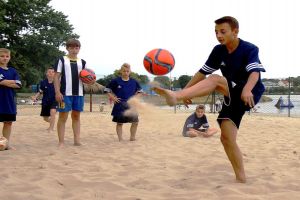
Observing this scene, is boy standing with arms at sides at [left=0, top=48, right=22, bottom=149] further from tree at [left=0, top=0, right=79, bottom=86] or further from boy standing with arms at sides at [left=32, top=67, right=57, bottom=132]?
tree at [left=0, top=0, right=79, bottom=86]

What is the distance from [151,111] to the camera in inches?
203

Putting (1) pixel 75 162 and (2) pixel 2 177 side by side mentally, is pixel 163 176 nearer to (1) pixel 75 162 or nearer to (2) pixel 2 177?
(1) pixel 75 162

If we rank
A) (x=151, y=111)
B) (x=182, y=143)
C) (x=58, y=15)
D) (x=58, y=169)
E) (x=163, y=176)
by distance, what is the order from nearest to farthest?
(x=163, y=176)
(x=58, y=169)
(x=151, y=111)
(x=182, y=143)
(x=58, y=15)

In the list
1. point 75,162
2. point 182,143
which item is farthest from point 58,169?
point 182,143

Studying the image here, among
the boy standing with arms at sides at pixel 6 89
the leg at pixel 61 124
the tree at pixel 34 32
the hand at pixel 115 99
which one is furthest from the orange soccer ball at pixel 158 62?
the tree at pixel 34 32

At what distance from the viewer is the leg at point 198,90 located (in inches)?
153

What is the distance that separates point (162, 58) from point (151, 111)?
0.83 metres

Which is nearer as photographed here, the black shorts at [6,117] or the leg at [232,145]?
the leg at [232,145]

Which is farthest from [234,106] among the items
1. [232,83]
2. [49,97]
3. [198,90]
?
[49,97]

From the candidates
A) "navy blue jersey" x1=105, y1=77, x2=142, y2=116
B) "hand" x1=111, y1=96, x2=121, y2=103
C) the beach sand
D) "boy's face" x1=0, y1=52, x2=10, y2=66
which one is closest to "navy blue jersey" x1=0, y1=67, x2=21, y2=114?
"boy's face" x1=0, y1=52, x2=10, y2=66

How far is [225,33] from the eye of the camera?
401 centimetres

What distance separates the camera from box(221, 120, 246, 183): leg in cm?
412

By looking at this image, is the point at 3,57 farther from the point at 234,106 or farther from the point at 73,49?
the point at 234,106

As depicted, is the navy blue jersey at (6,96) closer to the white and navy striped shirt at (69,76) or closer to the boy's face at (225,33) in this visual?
the white and navy striped shirt at (69,76)
